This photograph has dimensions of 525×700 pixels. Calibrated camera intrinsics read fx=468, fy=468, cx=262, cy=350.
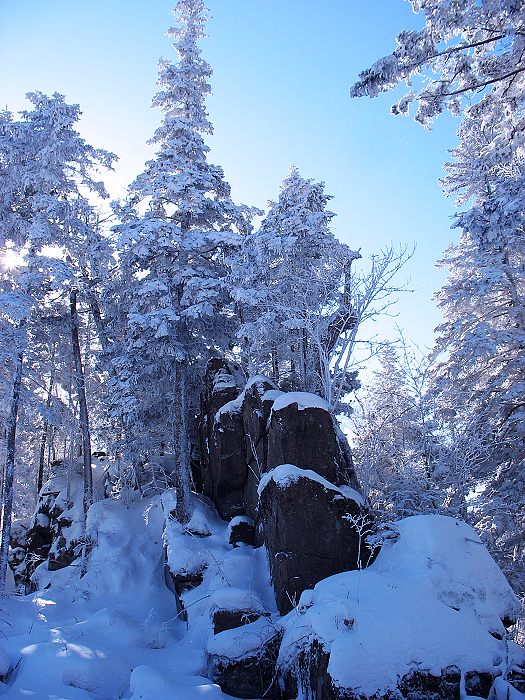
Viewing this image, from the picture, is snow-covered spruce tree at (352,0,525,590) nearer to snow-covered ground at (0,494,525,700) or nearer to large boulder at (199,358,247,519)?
snow-covered ground at (0,494,525,700)

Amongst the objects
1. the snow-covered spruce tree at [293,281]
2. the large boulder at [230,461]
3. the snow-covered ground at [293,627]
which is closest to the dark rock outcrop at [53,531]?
the snow-covered ground at [293,627]

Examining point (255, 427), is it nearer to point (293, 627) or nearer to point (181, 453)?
point (181, 453)

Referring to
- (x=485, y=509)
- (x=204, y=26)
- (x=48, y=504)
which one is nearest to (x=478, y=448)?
(x=485, y=509)

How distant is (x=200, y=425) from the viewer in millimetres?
18469

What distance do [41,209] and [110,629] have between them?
581 inches

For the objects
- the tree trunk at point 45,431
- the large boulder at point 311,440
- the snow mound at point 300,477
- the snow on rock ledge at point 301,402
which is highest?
the tree trunk at point 45,431

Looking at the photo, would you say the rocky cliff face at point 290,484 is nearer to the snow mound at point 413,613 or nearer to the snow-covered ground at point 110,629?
the snow mound at point 413,613

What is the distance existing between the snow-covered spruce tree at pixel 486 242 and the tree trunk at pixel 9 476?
45.4ft

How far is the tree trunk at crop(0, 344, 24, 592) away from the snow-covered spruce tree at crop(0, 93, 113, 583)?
7 cm

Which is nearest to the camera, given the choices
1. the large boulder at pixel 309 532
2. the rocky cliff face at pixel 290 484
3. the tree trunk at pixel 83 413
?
the large boulder at pixel 309 532

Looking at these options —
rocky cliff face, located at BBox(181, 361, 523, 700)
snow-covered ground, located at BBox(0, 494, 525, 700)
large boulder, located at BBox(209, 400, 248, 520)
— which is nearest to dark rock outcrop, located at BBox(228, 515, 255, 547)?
rocky cliff face, located at BBox(181, 361, 523, 700)

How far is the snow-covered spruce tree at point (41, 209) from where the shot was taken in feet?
54.6

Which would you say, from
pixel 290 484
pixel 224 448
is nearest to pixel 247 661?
pixel 290 484

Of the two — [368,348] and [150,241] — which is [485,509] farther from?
[150,241]
